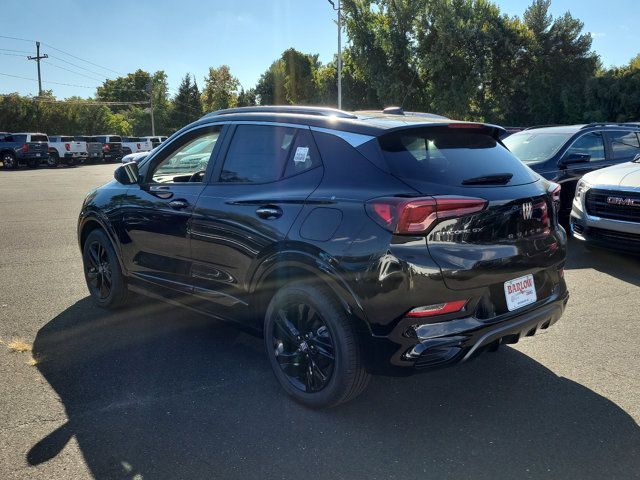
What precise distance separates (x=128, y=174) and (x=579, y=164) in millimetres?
6430

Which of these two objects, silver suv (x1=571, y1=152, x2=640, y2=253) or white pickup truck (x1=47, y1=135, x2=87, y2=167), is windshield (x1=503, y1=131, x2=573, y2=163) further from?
white pickup truck (x1=47, y1=135, x2=87, y2=167)

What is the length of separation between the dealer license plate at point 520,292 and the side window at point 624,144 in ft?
21.1

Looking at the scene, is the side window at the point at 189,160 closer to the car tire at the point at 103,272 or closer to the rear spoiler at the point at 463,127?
the car tire at the point at 103,272

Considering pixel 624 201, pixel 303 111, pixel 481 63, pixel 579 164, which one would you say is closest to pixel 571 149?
pixel 579 164

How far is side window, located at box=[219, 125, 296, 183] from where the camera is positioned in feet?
11.6

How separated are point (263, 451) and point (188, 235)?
1.71 m

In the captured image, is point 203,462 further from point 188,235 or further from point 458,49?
point 458,49

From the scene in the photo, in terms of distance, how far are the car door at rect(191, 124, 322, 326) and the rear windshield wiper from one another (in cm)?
87

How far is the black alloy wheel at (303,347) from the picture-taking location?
3.20m

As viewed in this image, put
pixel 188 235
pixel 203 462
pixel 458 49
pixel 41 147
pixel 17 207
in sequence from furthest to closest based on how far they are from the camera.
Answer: pixel 458 49, pixel 41 147, pixel 17 207, pixel 188 235, pixel 203 462

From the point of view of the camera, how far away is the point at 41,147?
99.5 feet

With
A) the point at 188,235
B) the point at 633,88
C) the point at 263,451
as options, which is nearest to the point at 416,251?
the point at 263,451

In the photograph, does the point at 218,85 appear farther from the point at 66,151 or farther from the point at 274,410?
the point at 274,410

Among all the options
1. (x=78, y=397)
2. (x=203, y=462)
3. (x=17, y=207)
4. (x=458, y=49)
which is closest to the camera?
(x=203, y=462)
